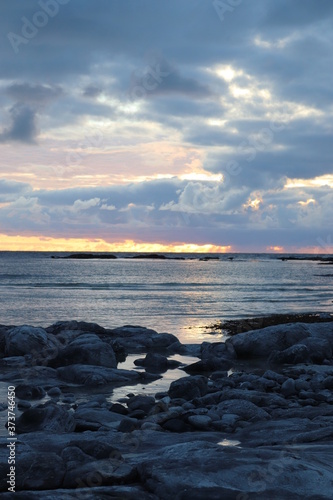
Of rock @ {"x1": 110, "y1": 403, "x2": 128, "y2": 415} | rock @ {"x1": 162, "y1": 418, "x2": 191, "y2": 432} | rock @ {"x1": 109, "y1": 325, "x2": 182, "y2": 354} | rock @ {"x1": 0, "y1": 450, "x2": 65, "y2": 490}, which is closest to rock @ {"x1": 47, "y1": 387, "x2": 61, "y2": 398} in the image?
rock @ {"x1": 110, "y1": 403, "x2": 128, "y2": 415}

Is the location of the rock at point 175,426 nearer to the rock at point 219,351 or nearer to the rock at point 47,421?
the rock at point 47,421

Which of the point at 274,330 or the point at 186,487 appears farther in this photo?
the point at 274,330

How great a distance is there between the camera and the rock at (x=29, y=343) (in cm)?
1627

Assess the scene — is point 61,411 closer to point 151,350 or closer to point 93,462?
point 93,462

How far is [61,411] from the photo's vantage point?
8688 millimetres

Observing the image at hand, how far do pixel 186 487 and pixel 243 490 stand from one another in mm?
539

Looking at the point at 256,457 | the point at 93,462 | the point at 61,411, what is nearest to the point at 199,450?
the point at 256,457

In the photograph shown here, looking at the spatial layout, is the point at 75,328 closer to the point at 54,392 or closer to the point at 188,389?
the point at 54,392

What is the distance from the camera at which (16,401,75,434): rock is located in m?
8.45

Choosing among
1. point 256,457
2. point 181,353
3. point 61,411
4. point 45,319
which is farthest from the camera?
point 45,319

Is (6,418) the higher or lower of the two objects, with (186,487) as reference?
lower

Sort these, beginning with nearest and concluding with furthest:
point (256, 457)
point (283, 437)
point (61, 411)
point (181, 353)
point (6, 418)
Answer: point (256, 457), point (283, 437), point (61, 411), point (6, 418), point (181, 353)

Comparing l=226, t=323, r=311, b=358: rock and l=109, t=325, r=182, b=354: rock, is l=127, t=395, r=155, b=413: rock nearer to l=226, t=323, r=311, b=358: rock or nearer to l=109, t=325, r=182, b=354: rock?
l=109, t=325, r=182, b=354: rock

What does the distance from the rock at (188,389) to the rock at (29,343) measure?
19.1 feet
